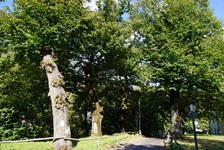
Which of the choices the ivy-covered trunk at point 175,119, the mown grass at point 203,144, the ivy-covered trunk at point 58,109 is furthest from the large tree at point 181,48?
the ivy-covered trunk at point 58,109

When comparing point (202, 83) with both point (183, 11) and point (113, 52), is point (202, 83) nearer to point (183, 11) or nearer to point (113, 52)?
point (183, 11)

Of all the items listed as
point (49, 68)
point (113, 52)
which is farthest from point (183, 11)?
point (49, 68)

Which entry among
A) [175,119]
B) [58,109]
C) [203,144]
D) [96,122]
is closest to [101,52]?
[96,122]

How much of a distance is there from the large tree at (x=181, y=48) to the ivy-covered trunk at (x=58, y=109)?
1301 cm

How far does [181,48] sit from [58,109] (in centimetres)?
1533

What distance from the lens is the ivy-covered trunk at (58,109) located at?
42.3 ft

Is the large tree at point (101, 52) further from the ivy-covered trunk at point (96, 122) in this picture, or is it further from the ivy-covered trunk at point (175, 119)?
the ivy-covered trunk at point (175, 119)

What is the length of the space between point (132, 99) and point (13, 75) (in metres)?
21.0

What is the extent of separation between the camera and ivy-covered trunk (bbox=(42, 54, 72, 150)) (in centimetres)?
1290

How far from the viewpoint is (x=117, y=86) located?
1332 inches

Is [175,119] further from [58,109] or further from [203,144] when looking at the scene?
[58,109]

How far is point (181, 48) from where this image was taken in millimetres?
24078

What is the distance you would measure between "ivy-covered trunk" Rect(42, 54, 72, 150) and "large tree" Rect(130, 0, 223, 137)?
13.0m

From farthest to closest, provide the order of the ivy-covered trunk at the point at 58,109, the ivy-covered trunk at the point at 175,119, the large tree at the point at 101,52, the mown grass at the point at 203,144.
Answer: the ivy-covered trunk at the point at 175,119, the large tree at the point at 101,52, the mown grass at the point at 203,144, the ivy-covered trunk at the point at 58,109
